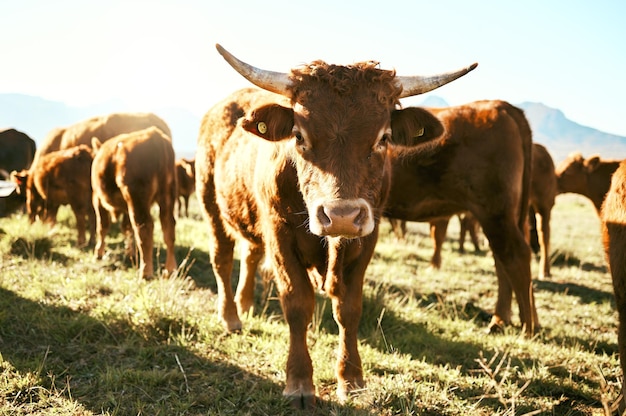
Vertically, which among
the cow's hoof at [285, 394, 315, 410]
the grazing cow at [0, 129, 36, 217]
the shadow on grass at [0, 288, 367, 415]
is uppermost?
the cow's hoof at [285, 394, 315, 410]

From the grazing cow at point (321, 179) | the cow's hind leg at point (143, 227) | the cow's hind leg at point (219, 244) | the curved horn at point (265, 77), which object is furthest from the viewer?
the cow's hind leg at point (143, 227)

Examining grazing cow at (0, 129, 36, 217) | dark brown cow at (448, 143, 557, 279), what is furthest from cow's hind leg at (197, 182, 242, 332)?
grazing cow at (0, 129, 36, 217)

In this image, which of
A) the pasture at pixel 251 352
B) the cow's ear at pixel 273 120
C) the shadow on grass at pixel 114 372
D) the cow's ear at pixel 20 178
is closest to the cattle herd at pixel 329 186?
the cow's ear at pixel 273 120

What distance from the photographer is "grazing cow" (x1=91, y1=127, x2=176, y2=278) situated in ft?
19.9

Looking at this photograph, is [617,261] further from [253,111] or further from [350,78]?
[253,111]

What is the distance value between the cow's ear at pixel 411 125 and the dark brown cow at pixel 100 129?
727 centimetres

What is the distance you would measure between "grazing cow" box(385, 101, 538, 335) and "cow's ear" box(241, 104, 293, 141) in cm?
220

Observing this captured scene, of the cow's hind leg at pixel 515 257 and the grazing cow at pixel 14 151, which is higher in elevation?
the cow's hind leg at pixel 515 257

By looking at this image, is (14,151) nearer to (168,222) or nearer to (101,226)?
(101,226)

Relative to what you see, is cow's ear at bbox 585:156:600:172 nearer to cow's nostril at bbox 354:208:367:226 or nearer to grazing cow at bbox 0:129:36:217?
cow's nostril at bbox 354:208:367:226

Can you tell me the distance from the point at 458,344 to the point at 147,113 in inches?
321

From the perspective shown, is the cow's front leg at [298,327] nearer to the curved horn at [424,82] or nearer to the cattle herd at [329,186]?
the cattle herd at [329,186]

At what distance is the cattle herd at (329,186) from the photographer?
2.93 metres

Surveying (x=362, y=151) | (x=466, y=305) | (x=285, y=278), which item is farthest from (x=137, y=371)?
(x=466, y=305)
